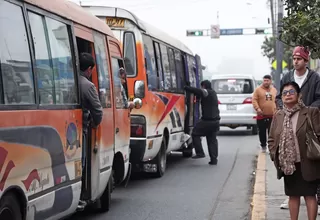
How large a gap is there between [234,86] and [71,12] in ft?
51.4

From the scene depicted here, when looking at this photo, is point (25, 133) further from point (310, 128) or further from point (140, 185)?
point (140, 185)

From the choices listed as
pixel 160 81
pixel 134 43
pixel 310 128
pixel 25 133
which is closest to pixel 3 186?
pixel 25 133

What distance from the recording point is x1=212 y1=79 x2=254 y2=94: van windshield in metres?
22.1

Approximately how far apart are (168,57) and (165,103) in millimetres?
1444

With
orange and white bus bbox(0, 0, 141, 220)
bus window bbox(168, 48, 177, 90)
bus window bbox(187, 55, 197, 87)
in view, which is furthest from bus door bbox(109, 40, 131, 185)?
bus window bbox(187, 55, 197, 87)

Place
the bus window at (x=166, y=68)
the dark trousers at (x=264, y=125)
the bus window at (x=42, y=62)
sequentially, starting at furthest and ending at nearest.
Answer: the dark trousers at (x=264, y=125), the bus window at (x=166, y=68), the bus window at (x=42, y=62)

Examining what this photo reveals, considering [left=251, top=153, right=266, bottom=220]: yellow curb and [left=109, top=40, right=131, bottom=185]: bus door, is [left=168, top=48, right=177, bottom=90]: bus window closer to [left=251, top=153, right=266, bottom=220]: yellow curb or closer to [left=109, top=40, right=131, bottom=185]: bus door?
[left=251, top=153, right=266, bottom=220]: yellow curb

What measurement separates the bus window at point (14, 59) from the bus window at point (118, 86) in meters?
3.05

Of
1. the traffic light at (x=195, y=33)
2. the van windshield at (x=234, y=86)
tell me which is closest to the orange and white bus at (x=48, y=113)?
the van windshield at (x=234, y=86)

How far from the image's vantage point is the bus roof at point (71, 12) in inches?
240

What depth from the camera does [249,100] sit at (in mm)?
21844

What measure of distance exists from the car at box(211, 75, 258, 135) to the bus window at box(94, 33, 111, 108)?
13892mm

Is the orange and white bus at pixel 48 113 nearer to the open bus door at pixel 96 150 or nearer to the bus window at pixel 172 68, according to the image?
the open bus door at pixel 96 150

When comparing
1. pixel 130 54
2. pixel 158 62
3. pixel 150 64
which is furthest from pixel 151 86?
pixel 158 62
